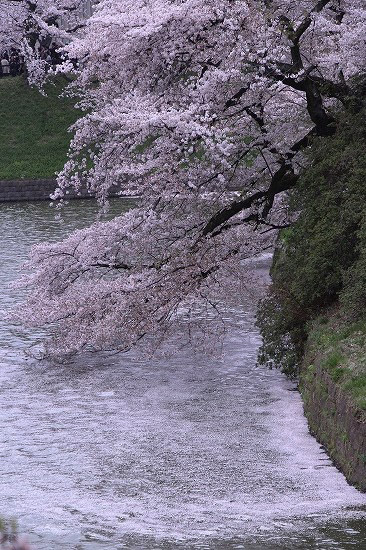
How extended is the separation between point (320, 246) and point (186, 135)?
7.21ft

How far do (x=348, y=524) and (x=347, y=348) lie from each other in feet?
9.68

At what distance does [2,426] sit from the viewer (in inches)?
465

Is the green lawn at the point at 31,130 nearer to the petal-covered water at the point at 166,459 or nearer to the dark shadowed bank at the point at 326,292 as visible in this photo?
the petal-covered water at the point at 166,459

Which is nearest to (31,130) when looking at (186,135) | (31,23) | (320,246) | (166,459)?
(31,23)

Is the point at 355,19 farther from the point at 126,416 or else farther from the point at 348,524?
the point at 348,524

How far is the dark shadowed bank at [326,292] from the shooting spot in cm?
1048

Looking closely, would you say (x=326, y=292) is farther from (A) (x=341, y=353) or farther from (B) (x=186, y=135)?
(B) (x=186, y=135)

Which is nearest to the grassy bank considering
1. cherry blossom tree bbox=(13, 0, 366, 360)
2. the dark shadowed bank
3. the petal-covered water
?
the dark shadowed bank

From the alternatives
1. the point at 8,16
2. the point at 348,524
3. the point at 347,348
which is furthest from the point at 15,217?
the point at 348,524

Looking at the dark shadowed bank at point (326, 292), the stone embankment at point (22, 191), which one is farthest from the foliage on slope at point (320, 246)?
the stone embankment at point (22, 191)

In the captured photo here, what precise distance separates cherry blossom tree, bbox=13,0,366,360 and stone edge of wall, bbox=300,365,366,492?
3198 millimetres

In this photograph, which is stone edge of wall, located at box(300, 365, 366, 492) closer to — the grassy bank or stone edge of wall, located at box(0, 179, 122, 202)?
the grassy bank

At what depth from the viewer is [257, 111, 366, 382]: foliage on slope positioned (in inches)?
491

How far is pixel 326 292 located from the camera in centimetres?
1303
